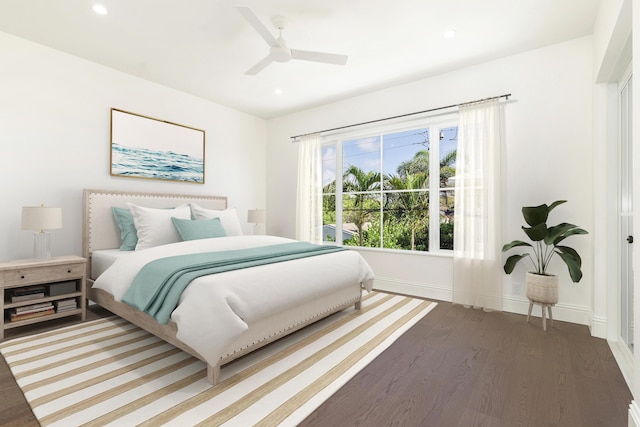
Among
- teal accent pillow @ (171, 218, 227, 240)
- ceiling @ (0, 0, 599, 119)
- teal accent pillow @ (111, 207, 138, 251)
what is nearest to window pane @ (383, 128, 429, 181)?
ceiling @ (0, 0, 599, 119)

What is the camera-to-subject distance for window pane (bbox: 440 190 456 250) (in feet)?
12.1

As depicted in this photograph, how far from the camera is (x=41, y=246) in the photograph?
8.98 ft

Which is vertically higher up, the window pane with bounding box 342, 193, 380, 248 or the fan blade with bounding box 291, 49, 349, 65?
the fan blade with bounding box 291, 49, 349, 65

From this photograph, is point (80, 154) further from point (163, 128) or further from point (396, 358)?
point (396, 358)

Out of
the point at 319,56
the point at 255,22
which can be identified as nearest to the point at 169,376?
the point at 255,22

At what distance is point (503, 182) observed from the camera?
3.20 m

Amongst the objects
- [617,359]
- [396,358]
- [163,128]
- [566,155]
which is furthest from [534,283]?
[163,128]

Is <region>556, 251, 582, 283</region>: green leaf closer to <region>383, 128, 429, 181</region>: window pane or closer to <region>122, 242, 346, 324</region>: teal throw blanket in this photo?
<region>383, 128, 429, 181</region>: window pane

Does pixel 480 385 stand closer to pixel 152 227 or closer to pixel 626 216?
pixel 626 216

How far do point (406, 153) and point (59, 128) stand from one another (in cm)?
394

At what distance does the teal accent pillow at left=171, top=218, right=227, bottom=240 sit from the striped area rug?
0.98 metres

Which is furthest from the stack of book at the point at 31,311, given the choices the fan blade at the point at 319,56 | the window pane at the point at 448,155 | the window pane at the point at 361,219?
the window pane at the point at 448,155

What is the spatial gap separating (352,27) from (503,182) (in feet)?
7.10

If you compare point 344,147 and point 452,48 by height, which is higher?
point 452,48
